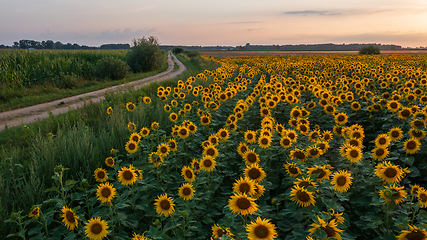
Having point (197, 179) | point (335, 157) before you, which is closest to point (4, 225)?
point (197, 179)

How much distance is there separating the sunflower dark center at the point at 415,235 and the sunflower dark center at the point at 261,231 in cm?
110

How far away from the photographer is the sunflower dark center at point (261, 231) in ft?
5.85

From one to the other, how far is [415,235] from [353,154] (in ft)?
4.47

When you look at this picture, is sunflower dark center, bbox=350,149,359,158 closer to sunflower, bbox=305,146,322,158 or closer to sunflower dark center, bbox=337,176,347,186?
sunflower, bbox=305,146,322,158

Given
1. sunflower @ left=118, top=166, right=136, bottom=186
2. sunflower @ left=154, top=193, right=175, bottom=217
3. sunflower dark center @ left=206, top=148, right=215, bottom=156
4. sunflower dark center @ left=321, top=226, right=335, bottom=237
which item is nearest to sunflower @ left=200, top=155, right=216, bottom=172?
sunflower dark center @ left=206, top=148, right=215, bottom=156

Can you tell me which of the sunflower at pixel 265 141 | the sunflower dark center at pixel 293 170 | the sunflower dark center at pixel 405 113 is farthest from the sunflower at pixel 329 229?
the sunflower dark center at pixel 405 113

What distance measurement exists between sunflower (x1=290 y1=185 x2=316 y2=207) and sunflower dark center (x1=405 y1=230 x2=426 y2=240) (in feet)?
2.33

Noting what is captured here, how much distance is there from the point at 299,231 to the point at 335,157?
7.21 ft

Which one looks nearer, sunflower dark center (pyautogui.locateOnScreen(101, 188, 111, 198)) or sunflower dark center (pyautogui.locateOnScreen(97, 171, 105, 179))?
sunflower dark center (pyautogui.locateOnScreen(101, 188, 111, 198))

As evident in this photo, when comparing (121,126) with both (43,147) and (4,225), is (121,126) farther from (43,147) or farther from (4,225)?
(4,225)

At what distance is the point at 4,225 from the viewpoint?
2.92 metres

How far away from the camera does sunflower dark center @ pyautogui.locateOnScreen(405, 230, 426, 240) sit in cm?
178

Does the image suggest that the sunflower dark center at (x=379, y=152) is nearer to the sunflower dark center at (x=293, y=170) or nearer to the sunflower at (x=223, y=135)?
the sunflower dark center at (x=293, y=170)

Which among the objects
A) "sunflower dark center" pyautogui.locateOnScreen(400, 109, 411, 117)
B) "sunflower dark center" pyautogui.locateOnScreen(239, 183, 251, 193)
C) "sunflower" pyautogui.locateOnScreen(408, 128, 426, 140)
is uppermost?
"sunflower dark center" pyautogui.locateOnScreen(400, 109, 411, 117)
